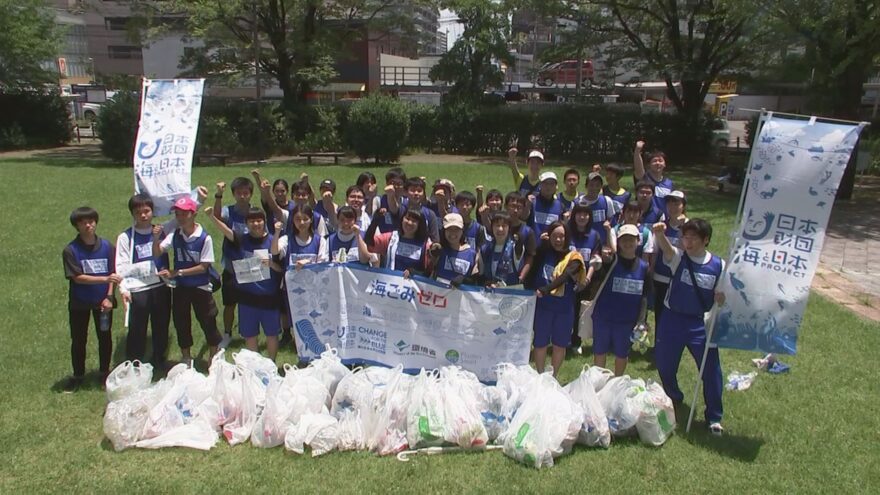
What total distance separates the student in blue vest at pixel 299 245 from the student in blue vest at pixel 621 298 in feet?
8.80

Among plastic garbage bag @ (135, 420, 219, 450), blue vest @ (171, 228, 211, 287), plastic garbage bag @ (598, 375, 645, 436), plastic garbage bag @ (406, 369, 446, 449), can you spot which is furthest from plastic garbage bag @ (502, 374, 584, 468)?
blue vest @ (171, 228, 211, 287)

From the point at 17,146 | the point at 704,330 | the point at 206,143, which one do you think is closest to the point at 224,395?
the point at 704,330

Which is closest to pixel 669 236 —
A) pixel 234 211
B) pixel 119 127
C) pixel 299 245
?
pixel 299 245

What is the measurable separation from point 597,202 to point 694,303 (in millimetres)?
2060

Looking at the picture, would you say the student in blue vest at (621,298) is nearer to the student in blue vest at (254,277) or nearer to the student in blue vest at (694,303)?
the student in blue vest at (694,303)

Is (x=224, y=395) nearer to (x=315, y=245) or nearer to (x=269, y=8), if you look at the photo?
(x=315, y=245)

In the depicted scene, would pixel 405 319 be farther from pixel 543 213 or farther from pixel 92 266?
pixel 92 266

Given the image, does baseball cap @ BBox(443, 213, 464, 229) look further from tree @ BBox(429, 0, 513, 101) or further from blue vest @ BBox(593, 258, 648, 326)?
tree @ BBox(429, 0, 513, 101)

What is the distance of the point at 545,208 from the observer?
7.08 metres

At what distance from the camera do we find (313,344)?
20.7 feet

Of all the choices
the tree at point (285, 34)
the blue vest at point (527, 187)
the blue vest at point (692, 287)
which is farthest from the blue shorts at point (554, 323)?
the tree at point (285, 34)

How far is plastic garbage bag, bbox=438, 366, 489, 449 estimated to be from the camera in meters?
4.90

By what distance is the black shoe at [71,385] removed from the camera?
19.5ft

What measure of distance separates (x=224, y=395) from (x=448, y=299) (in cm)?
210
